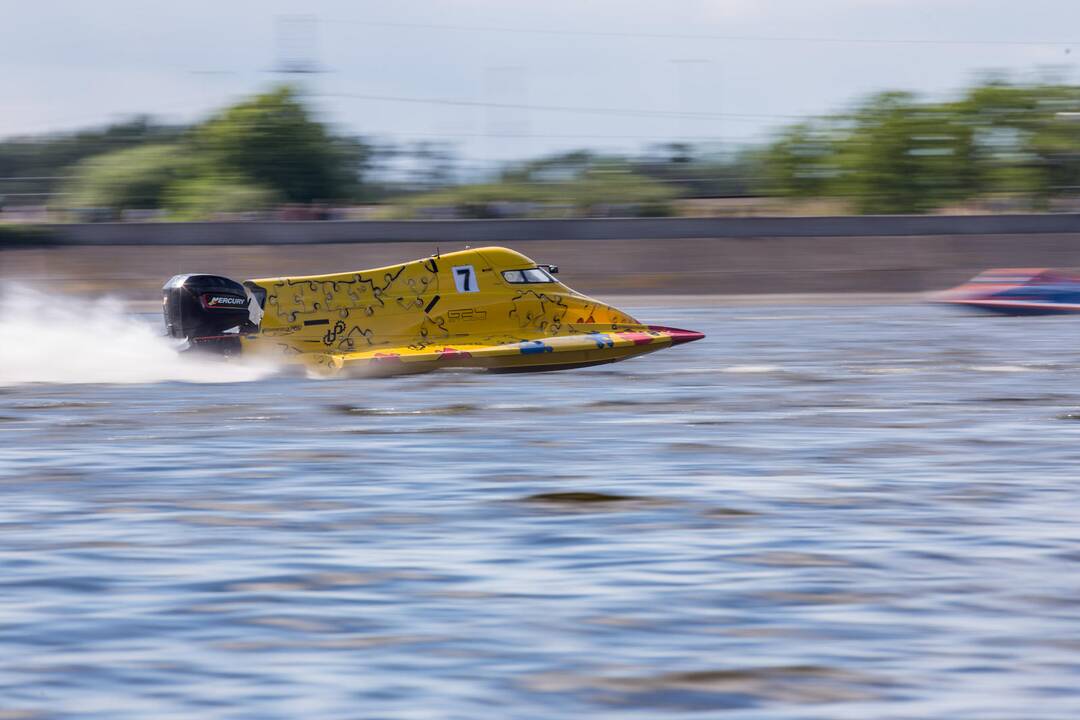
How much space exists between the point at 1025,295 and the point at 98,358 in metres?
25.2

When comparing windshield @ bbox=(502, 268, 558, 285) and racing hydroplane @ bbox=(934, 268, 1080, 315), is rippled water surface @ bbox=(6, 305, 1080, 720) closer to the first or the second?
windshield @ bbox=(502, 268, 558, 285)

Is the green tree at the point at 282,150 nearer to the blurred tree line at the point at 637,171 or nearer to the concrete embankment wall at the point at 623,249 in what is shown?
the blurred tree line at the point at 637,171

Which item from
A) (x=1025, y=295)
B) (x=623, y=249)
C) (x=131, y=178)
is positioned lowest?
(x=1025, y=295)

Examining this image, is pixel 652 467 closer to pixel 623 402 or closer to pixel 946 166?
pixel 623 402

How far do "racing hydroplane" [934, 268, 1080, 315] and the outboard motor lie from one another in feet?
77.8

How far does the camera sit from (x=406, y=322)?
2325 cm

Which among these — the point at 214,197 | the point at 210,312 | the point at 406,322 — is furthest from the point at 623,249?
the point at 210,312

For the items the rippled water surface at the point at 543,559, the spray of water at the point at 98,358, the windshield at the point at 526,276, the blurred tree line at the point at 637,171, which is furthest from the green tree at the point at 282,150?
the rippled water surface at the point at 543,559

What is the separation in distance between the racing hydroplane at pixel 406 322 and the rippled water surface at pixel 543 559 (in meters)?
2.29

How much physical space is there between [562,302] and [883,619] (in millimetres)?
14915

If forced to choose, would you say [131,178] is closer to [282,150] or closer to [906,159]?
[282,150]

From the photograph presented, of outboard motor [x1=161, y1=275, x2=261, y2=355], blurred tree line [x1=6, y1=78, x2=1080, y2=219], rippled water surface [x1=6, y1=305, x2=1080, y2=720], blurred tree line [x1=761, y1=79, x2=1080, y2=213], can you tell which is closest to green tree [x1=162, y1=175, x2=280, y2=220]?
blurred tree line [x1=6, y1=78, x2=1080, y2=219]

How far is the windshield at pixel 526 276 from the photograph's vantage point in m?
23.7

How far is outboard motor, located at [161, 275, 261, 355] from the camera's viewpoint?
22531mm
